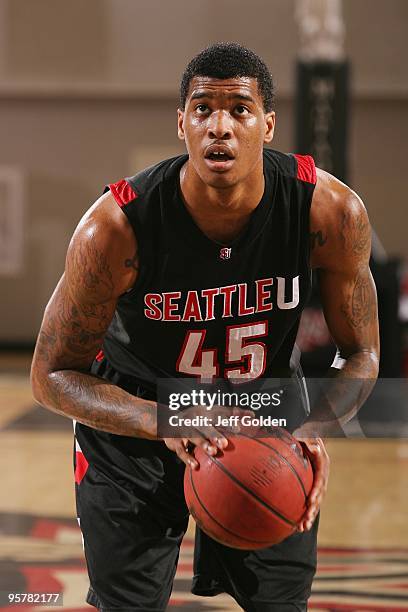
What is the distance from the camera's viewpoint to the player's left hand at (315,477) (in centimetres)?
204

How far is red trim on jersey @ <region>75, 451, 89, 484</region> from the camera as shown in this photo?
2.47 metres

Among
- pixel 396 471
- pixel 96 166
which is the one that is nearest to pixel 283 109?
pixel 96 166

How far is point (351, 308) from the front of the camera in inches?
92.5

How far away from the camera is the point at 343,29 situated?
11.8 metres

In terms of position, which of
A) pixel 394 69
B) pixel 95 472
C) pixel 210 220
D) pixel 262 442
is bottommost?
pixel 95 472

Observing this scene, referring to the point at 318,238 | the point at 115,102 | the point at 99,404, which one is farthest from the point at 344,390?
the point at 115,102

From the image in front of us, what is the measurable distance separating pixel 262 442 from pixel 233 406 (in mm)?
103

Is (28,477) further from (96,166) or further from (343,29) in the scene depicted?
(343,29)

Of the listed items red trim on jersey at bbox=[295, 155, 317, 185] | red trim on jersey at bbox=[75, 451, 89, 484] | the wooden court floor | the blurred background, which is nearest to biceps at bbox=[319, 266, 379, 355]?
red trim on jersey at bbox=[295, 155, 317, 185]

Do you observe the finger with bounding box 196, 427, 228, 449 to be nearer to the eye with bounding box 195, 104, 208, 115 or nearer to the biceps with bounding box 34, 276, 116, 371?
the biceps with bounding box 34, 276, 116, 371

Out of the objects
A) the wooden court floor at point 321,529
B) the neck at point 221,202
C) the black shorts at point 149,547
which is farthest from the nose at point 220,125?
the wooden court floor at point 321,529

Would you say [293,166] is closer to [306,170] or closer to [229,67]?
[306,170]

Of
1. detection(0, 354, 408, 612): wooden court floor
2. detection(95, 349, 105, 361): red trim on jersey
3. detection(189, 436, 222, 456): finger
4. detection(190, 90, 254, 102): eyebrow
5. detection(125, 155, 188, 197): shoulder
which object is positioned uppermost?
detection(190, 90, 254, 102): eyebrow

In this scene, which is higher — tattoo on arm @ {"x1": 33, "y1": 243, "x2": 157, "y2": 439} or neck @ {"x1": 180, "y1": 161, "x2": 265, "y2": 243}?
neck @ {"x1": 180, "y1": 161, "x2": 265, "y2": 243}
